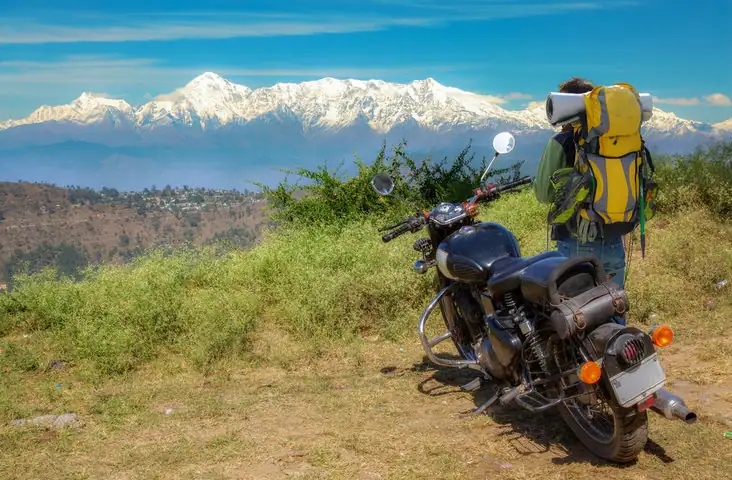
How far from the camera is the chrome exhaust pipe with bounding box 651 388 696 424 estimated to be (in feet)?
9.39

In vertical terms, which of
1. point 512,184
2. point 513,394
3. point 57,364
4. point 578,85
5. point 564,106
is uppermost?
point 578,85

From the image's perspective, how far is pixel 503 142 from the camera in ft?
13.1

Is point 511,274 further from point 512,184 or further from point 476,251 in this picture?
point 512,184

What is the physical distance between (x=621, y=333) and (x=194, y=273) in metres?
5.26

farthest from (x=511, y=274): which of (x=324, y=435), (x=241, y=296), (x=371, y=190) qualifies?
(x=371, y=190)

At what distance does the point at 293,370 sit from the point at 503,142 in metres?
2.69

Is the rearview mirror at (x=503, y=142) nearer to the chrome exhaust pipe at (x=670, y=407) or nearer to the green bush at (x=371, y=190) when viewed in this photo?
the chrome exhaust pipe at (x=670, y=407)

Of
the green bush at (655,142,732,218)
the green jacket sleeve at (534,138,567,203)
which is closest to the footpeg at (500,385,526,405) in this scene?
the green jacket sleeve at (534,138,567,203)

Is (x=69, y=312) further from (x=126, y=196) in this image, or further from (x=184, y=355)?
(x=126, y=196)

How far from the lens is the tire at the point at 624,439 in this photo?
9.46 ft

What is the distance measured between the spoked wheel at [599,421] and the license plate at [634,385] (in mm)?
113

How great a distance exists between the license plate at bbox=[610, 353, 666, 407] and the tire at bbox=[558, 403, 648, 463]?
0.38ft

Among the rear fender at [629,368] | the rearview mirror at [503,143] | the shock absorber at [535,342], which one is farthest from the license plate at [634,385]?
the rearview mirror at [503,143]

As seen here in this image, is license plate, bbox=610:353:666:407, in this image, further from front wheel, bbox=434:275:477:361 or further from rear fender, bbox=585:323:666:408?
front wheel, bbox=434:275:477:361
